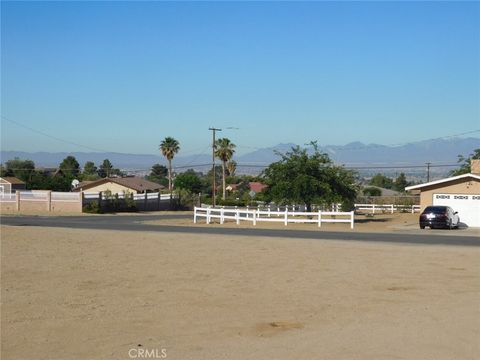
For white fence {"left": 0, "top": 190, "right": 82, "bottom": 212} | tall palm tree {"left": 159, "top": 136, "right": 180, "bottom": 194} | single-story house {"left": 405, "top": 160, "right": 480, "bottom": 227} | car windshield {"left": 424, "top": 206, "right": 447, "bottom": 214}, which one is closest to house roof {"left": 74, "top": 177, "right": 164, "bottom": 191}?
tall palm tree {"left": 159, "top": 136, "right": 180, "bottom": 194}

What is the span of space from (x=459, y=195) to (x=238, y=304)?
3762 centimetres

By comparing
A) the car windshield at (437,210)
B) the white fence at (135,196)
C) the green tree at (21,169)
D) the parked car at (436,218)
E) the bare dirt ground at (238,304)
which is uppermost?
the green tree at (21,169)

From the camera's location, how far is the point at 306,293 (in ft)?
48.2

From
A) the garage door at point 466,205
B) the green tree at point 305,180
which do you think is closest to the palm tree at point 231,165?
the green tree at point 305,180

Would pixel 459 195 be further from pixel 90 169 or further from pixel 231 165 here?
pixel 90 169

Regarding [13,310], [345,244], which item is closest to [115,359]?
[13,310]

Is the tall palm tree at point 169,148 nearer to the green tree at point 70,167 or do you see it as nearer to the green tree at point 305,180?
the green tree at point 70,167

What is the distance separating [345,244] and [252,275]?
1072cm

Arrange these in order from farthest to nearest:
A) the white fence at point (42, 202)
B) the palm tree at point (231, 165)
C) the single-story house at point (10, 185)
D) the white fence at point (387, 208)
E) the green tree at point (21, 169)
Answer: the palm tree at point (231, 165), the green tree at point (21, 169), the single-story house at point (10, 185), the white fence at point (387, 208), the white fence at point (42, 202)

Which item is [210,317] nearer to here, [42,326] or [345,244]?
[42,326]

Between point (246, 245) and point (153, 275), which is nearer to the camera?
point (153, 275)

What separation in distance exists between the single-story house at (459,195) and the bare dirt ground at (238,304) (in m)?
25.0

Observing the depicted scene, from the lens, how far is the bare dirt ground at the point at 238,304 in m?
10.0

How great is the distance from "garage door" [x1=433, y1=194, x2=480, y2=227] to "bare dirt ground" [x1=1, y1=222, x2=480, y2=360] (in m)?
24.9
